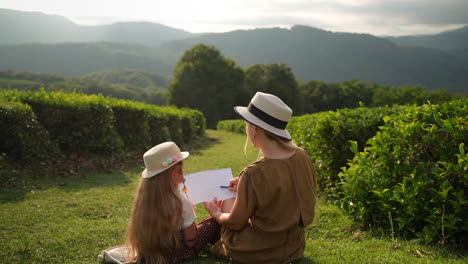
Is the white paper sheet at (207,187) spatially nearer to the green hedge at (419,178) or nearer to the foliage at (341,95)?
the green hedge at (419,178)

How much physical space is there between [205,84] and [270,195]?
169ft

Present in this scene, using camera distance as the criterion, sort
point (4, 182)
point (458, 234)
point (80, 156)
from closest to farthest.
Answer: point (458, 234) < point (4, 182) < point (80, 156)

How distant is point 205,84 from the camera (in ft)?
177

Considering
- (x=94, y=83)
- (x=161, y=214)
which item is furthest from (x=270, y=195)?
(x=94, y=83)

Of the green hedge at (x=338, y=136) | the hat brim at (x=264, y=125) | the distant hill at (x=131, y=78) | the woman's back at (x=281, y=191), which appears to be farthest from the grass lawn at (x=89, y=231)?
the distant hill at (x=131, y=78)

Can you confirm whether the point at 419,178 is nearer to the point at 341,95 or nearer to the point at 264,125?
the point at 264,125

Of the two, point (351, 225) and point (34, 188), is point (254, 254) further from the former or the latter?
point (34, 188)

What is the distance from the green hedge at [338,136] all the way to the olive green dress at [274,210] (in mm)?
2703

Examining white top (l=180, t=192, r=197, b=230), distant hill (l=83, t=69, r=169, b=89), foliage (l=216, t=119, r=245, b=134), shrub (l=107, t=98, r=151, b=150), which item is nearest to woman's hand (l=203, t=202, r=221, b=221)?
white top (l=180, t=192, r=197, b=230)

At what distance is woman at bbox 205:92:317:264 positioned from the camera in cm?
324

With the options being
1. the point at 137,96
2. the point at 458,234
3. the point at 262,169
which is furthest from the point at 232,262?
the point at 137,96

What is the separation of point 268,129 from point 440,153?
244 centimetres

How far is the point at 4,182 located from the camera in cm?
756

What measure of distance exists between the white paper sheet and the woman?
229 millimetres
